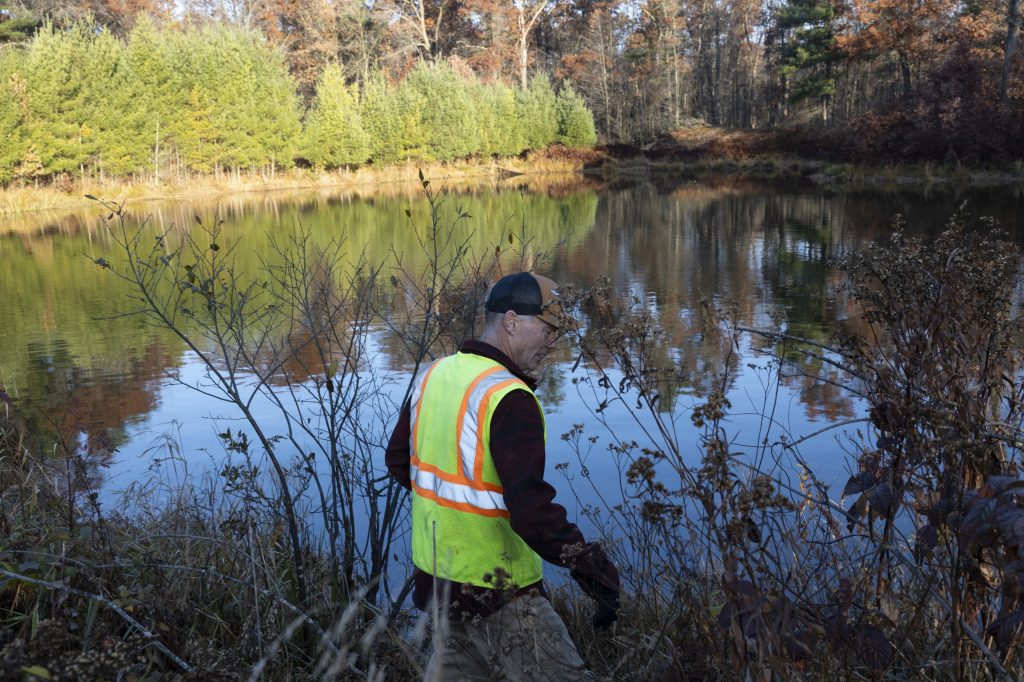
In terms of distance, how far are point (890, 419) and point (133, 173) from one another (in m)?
43.3

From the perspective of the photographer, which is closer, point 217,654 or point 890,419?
point 890,419

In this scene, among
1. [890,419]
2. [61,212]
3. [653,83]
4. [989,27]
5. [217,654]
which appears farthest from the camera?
[653,83]

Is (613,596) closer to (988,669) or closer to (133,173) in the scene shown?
(988,669)

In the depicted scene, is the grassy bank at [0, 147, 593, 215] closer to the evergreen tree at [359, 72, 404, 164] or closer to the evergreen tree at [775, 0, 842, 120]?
the evergreen tree at [359, 72, 404, 164]

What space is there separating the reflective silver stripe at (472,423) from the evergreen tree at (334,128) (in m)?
47.1

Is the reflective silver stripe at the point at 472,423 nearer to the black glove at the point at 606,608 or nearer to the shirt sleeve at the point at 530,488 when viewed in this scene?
the shirt sleeve at the point at 530,488

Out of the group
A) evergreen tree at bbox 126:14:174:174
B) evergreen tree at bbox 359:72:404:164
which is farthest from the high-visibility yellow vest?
evergreen tree at bbox 359:72:404:164

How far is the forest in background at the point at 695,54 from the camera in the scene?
3753 centimetres

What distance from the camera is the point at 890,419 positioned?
2193 mm

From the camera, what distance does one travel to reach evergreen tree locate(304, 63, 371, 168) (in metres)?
48.0

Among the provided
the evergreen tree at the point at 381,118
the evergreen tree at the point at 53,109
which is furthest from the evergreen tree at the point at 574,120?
the evergreen tree at the point at 53,109

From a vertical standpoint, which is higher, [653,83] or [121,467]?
[653,83]

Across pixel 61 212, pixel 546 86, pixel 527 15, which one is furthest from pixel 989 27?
pixel 61 212

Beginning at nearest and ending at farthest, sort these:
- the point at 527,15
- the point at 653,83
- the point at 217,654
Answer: the point at 217,654 → the point at 653,83 → the point at 527,15
